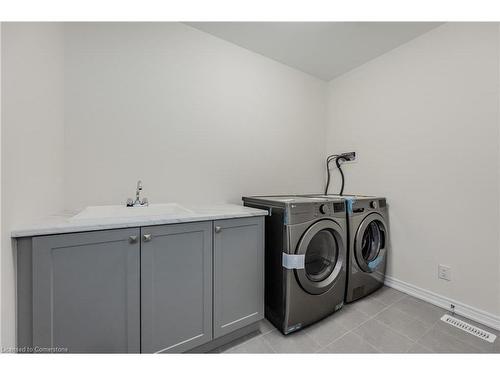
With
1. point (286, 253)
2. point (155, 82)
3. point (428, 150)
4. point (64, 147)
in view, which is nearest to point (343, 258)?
point (286, 253)

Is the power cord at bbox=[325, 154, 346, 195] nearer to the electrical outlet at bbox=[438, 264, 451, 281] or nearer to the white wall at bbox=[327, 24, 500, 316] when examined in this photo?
the white wall at bbox=[327, 24, 500, 316]

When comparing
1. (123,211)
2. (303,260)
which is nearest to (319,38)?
(303,260)

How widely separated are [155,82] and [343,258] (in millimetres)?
2136

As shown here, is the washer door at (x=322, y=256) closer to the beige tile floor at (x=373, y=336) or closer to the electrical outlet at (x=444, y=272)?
the beige tile floor at (x=373, y=336)

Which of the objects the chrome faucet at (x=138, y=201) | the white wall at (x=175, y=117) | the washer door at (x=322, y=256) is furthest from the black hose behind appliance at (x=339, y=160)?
the chrome faucet at (x=138, y=201)

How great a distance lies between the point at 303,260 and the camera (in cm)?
131

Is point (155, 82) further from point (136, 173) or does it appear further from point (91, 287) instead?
point (91, 287)

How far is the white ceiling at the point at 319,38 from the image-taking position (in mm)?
1693

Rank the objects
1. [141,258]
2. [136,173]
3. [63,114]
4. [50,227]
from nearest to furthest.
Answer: [50,227]
[141,258]
[63,114]
[136,173]

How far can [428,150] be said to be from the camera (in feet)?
5.69

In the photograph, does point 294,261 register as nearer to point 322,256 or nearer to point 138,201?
point 322,256

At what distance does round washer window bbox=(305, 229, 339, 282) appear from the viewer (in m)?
1.55

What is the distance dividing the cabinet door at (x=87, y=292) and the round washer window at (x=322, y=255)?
1212 mm

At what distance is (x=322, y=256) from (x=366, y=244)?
602 mm
